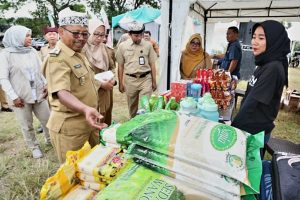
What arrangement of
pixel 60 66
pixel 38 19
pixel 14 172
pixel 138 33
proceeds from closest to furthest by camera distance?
1. pixel 60 66
2. pixel 14 172
3. pixel 138 33
4. pixel 38 19

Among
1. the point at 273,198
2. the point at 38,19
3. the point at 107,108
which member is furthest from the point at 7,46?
the point at 38,19

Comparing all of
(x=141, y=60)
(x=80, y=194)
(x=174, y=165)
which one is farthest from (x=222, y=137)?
(x=141, y=60)

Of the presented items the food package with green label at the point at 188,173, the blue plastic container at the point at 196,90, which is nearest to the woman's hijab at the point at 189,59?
the blue plastic container at the point at 196,90

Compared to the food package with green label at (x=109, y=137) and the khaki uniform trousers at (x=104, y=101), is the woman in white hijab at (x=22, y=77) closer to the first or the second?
the khaki uniform trousers at (x=104, y=101)

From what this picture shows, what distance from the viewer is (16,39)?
9.29 feet

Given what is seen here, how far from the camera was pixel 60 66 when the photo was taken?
1527 millimetres

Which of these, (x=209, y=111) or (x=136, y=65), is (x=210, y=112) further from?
(x=136, y=65)

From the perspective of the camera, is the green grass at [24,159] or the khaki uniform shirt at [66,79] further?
the green grass at [24,159]

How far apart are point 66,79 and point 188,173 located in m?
1.00

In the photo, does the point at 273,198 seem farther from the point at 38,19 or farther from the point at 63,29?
the point at 38,19

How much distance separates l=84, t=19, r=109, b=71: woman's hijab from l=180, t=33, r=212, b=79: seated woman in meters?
1.13

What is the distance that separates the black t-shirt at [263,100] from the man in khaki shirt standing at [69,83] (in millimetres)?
1030

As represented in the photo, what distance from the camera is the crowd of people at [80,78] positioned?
151 centimetres

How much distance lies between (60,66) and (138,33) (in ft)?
6.93
